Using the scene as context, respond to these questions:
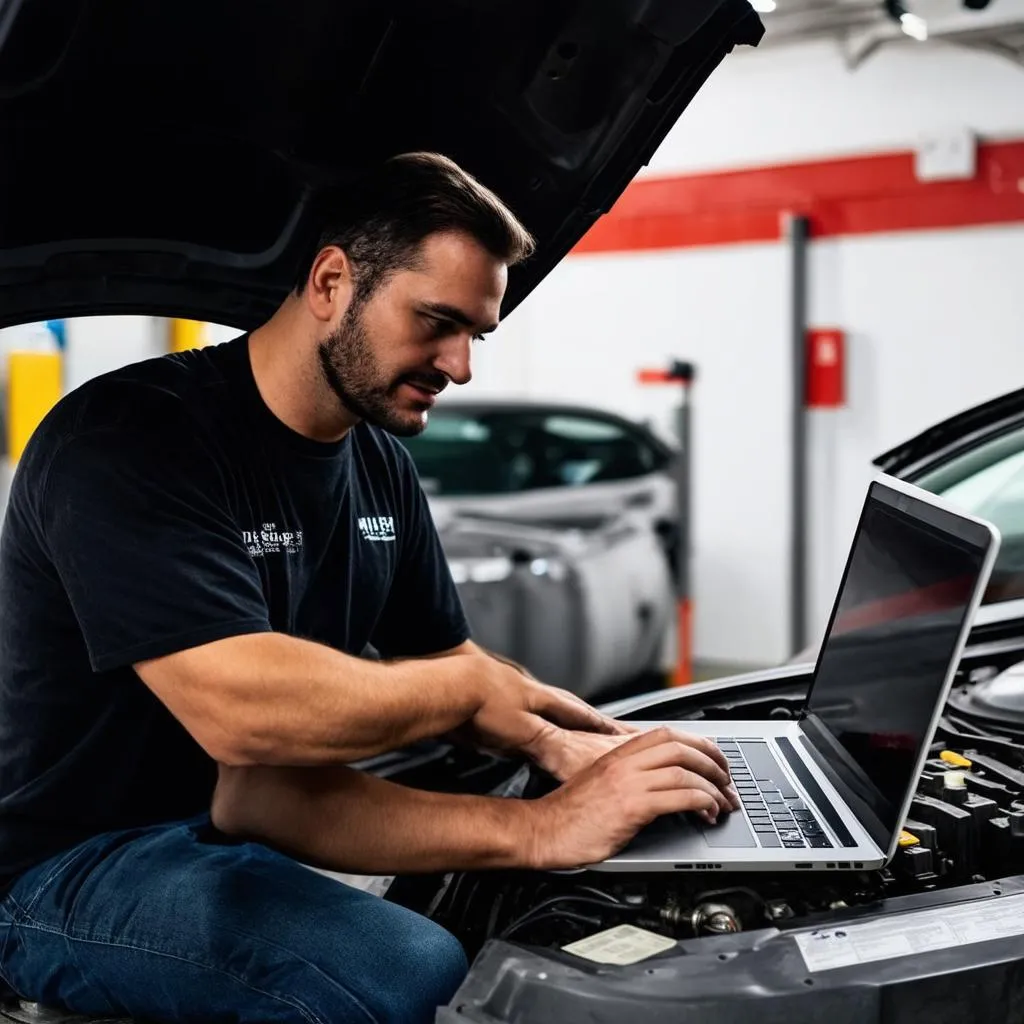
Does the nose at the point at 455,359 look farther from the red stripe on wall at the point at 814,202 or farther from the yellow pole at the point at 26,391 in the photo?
the red stripe on wall at the point at 814,202

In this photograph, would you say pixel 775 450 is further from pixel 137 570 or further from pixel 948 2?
pixel 137 570

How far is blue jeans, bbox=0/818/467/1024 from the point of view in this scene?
4.22 feet

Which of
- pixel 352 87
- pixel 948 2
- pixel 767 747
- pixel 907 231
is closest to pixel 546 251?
pixel 352 87

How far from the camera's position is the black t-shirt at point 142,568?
4.33ft

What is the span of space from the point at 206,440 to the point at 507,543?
2.50 meters

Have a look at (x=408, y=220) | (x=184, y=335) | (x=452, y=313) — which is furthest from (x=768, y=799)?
(x=184, y=335)

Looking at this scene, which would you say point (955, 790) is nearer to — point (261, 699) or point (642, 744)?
point (642, 744)

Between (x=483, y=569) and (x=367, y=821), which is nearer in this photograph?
(x=367, y=821)

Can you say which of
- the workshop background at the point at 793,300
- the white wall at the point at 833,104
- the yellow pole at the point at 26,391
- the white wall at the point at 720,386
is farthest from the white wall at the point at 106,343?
the white wall at the point at 833,104

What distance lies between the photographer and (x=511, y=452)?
4.35 m

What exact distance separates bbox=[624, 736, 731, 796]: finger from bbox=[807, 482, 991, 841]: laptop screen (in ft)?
0.53

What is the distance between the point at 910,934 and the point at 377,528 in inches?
34.5

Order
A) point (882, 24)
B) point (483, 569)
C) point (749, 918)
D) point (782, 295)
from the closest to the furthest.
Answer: point (749, 918) → point (483, 569) → point (882, 24) → point (782, 295)

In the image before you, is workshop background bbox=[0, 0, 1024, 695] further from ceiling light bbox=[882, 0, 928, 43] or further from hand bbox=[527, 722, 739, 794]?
hand bbox=[527, 722, 739, 794]
